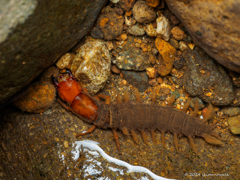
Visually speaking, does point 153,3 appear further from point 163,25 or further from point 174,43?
point 174,43

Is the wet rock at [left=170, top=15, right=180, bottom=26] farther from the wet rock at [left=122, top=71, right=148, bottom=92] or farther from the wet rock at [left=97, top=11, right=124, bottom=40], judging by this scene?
the wet rock at [left=122, top=71, right=148, bottom=92]

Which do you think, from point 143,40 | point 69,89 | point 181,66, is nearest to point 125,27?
point 143,40

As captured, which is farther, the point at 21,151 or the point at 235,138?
the point at 235,138

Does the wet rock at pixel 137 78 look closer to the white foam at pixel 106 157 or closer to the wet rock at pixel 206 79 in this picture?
the wet rock at pixel 206 79

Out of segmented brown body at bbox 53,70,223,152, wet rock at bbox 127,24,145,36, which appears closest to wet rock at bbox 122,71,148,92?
segmented brown body at bbox 53,70,223,152

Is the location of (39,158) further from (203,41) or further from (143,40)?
(203,41)

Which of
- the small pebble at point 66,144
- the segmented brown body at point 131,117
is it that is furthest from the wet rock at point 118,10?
the small pebble at point 66,144
